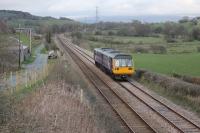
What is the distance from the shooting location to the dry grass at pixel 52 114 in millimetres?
16062

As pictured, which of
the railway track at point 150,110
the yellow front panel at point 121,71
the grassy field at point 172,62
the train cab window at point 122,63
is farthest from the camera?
the grassy field at point 172,62

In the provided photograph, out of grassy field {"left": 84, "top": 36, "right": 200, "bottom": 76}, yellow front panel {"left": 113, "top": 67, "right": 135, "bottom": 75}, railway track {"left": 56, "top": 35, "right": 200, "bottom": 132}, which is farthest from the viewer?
grassy field {"left": 84, "top": 36, "right": 200, "bottom": 76}

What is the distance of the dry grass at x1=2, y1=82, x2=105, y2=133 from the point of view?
52.7 ft

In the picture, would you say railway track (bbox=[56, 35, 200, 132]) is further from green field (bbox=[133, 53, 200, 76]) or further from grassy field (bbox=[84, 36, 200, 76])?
grassy field (bbox=[84, 36, 200, 76])

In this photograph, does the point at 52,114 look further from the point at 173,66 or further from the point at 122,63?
the point at 173,66

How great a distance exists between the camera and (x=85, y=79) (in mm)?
42781

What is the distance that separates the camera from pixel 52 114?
2061cm

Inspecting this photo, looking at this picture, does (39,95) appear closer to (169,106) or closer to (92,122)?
(92,122)

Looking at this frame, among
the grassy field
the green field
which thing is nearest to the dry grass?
the green field

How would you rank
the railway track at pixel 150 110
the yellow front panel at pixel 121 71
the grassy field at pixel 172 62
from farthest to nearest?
1. the grassy field at pixel 172 62
2. the yellow front panel at pixel 121 71
3. the railway track at pixel 150 110

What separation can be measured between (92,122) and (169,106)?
8279mm

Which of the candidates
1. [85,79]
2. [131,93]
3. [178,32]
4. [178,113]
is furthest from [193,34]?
[178,113]

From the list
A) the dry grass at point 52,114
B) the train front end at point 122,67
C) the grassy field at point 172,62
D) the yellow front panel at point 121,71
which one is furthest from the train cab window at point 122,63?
the dry grass at point 52,114

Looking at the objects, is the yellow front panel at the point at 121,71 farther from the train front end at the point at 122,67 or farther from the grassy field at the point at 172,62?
the grassy field at the point at 172,62
